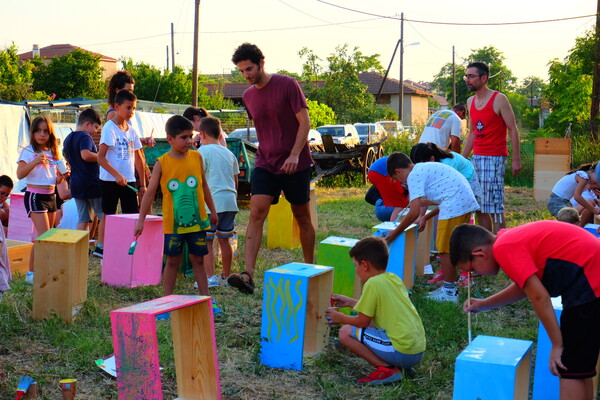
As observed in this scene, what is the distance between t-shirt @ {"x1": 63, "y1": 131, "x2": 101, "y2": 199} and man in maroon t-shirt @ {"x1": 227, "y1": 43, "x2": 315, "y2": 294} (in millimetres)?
2010

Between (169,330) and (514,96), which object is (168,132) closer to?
(169,330)

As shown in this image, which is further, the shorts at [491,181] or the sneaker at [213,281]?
the shorts at [491,181]

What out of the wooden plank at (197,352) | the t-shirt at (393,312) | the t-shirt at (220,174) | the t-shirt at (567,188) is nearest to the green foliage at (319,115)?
the t-shirt at (567,188)

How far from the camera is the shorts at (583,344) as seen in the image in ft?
9.73

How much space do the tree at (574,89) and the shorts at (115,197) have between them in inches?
572

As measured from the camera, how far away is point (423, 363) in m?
4.08

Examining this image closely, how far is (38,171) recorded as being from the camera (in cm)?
647

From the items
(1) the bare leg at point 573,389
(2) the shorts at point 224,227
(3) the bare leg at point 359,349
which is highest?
(2) the shorts at point 224,227

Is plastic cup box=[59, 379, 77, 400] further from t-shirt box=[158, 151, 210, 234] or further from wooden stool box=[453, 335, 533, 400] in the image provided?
wooden stool box=[453, 335, 533, 400]

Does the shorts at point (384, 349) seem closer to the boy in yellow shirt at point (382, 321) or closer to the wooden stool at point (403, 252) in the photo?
the boy in yellow shirt at point (382, 321)

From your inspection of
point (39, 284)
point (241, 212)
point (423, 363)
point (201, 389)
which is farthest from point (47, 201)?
point (241, 212)

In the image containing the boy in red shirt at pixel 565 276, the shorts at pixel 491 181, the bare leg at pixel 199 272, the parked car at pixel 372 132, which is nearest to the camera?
the boy in red shirt at pixel 565 276

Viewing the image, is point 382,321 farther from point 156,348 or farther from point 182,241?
point 182,241

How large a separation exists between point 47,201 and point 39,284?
1863 mm
